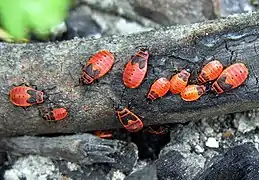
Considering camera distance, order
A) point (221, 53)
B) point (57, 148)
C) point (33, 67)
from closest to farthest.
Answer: point (221, 53), point (33, 67), point (57, 148)

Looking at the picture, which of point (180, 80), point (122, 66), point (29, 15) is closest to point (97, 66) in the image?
point (122, 66)

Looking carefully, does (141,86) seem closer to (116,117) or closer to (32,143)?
(116,117)

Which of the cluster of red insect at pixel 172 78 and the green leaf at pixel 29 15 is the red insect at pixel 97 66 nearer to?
the cluster of red insect at pixel 172 78

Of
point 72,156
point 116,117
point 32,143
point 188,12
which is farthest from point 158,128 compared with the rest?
point 188,12

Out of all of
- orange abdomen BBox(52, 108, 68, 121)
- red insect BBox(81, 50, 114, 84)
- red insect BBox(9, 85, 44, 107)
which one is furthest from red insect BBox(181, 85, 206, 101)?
red insect BBox(9, 85, 44, 107)

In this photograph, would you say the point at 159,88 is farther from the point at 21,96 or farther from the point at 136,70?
the point at 21,96

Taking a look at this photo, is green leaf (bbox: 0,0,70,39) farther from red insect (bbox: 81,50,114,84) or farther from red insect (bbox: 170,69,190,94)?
red insect (bbox: 170,69,190,94)
